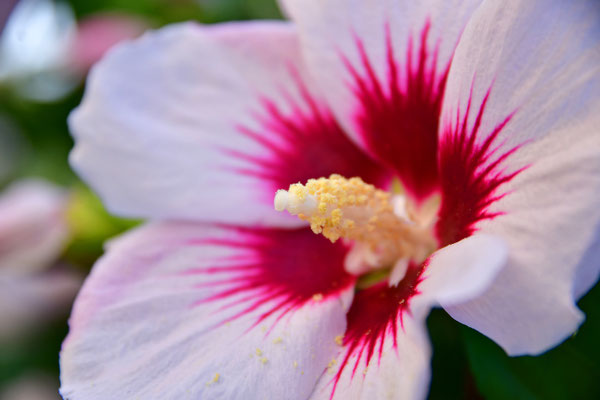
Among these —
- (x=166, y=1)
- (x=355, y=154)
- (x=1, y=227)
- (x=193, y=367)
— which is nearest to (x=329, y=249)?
(x=355, y=154)

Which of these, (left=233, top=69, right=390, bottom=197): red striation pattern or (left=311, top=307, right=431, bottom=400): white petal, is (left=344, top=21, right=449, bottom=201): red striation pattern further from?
(left=311, top=307, right=431, bottom=400): white petal

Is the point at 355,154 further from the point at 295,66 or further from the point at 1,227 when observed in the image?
the point at 1,227

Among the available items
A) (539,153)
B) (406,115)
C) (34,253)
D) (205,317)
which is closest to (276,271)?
(205,317)

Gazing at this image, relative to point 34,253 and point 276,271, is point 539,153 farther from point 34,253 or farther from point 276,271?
point 34,253

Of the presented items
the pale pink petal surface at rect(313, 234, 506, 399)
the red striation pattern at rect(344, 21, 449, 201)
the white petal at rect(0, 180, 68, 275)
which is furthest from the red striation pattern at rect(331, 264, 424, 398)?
the white petal at rect(0, 180, 68, 275)

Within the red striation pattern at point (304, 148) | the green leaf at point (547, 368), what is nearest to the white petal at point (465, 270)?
the green leaf at point (547, 368)
